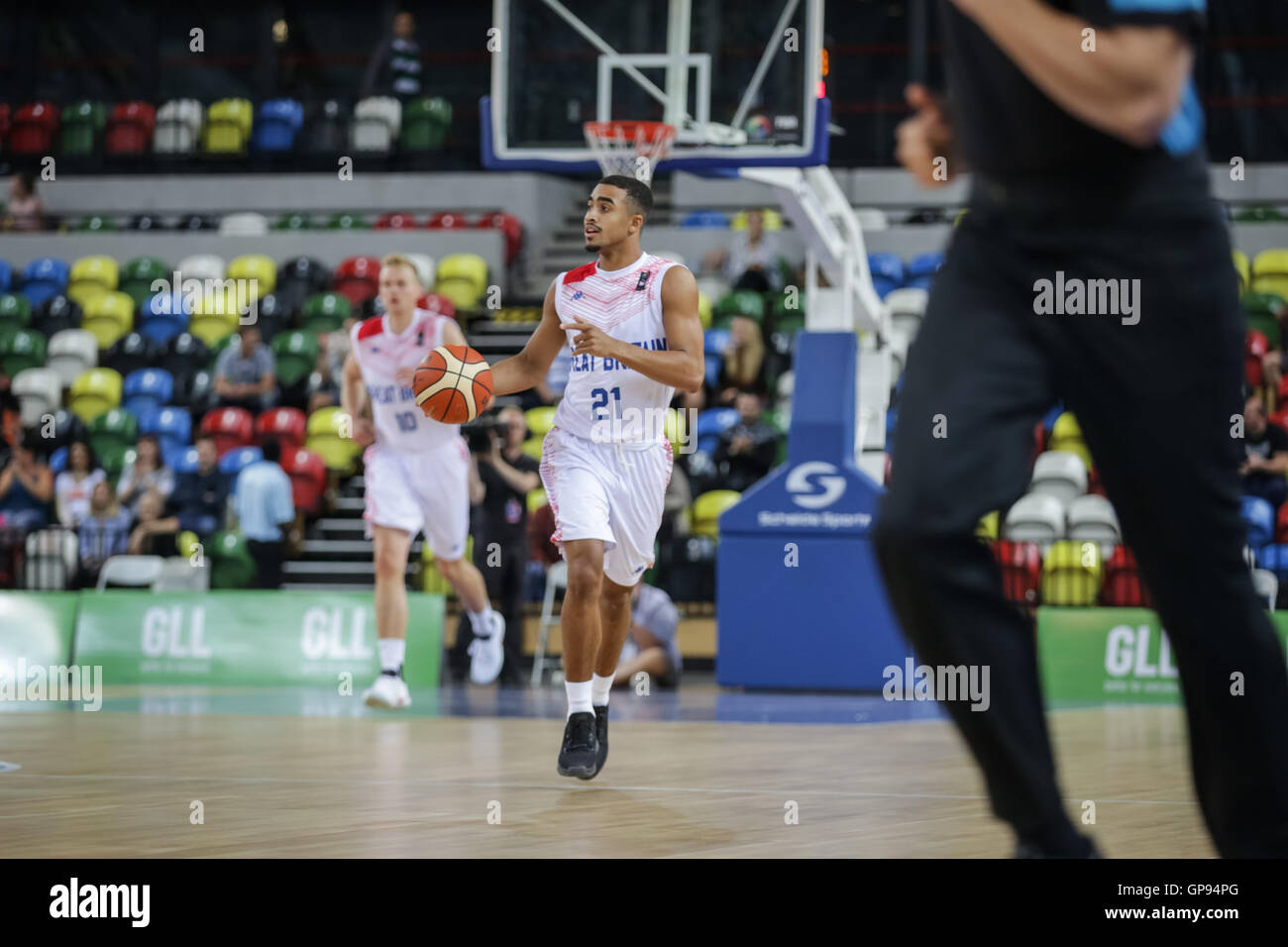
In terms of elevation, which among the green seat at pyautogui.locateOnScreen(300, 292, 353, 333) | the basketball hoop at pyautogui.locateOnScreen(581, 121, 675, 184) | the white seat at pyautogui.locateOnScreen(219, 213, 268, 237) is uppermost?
the white seat at pyautogui.locateOnScreen(219, 213, 268, 237)

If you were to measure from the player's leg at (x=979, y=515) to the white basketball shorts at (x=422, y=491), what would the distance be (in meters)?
7.58

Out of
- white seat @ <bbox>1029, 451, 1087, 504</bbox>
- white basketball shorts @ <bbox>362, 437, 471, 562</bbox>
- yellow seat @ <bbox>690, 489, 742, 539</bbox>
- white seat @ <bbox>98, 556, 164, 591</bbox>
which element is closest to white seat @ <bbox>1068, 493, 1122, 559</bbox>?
white seat @ <bbox>1029, 451, 1087, 504</bbox>

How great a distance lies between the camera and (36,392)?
1861cm

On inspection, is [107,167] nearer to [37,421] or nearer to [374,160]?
[374,160]

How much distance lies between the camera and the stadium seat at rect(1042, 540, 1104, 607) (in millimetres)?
13914

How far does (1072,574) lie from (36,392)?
443 inches

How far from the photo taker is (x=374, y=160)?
22469mm

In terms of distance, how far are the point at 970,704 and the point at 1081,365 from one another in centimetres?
57

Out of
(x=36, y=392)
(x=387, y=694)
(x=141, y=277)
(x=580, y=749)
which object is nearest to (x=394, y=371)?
(x=387, y=694)

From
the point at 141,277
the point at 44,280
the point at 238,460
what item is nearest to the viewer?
the point at 238,460

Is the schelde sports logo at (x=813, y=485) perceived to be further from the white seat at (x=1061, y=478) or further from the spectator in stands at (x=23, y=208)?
the spectator in stands at (x=23, y=208)

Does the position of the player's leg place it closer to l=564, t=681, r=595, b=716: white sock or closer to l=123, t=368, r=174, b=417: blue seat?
→ l=564, t=681, r=595, b=716: white sock

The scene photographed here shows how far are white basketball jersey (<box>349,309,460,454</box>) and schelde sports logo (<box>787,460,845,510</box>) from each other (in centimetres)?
328

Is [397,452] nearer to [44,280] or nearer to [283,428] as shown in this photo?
[283,428]
